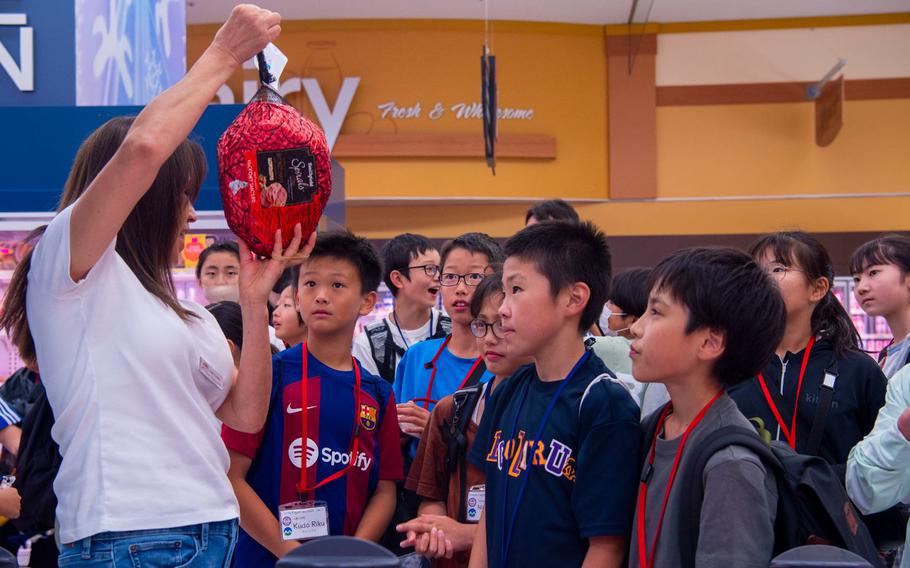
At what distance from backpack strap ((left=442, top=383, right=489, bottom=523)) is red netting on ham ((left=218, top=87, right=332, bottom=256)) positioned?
896 millimetres

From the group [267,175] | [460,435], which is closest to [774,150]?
[460,435]

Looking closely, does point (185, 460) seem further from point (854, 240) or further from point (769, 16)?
point (769, 16)

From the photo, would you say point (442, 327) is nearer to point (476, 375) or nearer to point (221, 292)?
point (476, 375)

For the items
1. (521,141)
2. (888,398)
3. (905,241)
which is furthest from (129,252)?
(521,141)

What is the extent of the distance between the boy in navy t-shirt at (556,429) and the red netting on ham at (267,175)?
2.02 feet

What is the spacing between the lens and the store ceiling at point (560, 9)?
39.0 ft

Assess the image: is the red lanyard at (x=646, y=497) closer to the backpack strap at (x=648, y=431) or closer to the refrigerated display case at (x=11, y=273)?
the backpack strap at (x=648, y=431)

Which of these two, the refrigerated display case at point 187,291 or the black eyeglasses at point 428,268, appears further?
the refrigerated display case at point 187,291

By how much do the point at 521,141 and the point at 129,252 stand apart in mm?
10794

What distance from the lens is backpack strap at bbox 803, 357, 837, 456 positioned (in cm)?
287

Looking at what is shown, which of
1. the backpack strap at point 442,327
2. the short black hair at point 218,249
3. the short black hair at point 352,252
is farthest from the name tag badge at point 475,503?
the short black hair at point 218,249

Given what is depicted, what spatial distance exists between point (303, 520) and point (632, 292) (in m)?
1.80

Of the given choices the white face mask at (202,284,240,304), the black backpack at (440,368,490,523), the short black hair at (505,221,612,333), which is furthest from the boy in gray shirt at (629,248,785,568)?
the white face mask at (202,284,240,304)

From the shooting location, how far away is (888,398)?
101 inches
